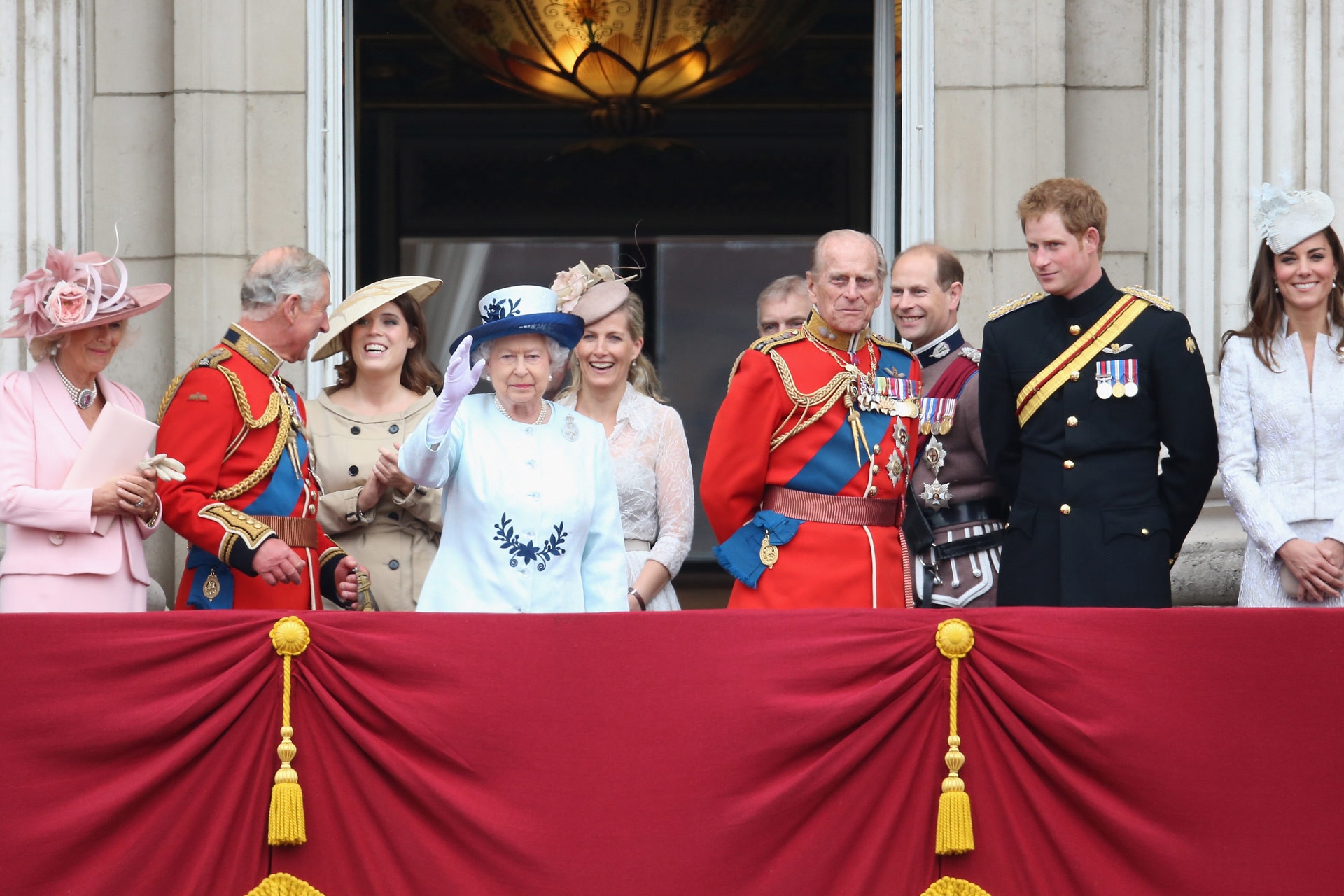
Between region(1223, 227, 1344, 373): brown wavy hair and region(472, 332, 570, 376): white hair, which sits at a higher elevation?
region(1223, 227, 1344, 373): brown wavy hair

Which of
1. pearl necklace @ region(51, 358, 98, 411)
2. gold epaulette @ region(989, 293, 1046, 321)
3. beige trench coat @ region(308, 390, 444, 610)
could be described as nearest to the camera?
pearl necklace @ region(51, 358, 98, 411)

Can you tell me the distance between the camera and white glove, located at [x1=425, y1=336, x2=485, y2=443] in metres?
4.12

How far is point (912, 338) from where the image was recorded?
17.4 feet

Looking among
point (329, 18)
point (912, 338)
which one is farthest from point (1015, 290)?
point (329, 18)

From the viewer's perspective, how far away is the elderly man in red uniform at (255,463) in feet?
14.9

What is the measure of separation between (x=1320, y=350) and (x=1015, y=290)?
6.31 feet

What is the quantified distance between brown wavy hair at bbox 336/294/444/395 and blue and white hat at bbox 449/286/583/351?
2.81 ft

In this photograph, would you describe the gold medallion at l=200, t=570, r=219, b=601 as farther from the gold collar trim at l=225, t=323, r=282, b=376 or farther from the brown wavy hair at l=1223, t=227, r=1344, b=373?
the brown wavy hair at l=1223, t=227, r=1344, b=373

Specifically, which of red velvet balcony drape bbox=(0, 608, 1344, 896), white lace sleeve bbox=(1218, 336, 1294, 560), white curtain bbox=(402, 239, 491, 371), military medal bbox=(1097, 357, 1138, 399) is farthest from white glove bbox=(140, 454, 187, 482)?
white curtain bbox=(402, 239, 491, 371)

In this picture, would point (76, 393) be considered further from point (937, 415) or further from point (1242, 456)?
point (1242, 456)

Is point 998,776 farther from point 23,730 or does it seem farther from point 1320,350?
point 23,730

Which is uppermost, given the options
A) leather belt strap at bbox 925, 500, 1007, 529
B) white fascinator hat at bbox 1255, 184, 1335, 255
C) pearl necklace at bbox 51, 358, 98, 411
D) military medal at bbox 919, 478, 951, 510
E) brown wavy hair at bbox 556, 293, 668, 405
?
white fascinator hat at bbox 1255, 184, 1335, 255

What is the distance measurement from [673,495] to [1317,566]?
1860 mm

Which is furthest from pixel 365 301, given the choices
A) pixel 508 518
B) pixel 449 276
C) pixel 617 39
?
pixel 449 276
